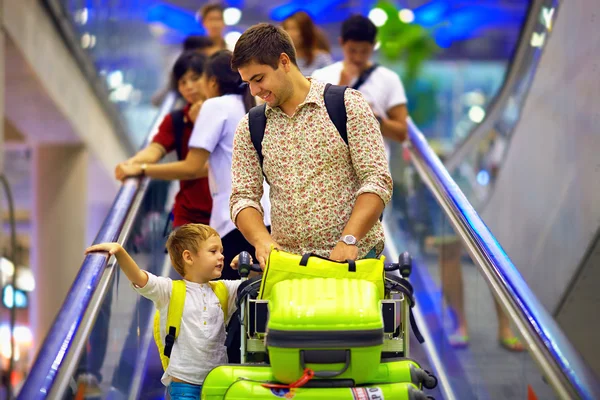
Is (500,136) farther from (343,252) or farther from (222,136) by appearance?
(343,252)

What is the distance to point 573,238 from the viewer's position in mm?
6988

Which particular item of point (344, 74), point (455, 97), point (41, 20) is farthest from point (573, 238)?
point (455, 97)

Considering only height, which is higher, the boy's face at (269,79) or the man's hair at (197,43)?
the man's hair at (197,43)

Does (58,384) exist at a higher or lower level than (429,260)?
higher

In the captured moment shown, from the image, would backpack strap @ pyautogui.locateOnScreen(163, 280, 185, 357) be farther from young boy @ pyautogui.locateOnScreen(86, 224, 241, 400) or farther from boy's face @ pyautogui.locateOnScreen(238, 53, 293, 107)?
boy's face @ pyautogui.locateOnScreen(238, 53, 293, 107)

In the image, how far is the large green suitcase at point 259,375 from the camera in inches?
133

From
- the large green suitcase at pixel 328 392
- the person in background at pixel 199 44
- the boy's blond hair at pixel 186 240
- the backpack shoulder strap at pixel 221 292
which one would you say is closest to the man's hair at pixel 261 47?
the boy's blond hair at pixel 186 240

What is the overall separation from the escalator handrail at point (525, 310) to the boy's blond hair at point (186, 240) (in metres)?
1.15

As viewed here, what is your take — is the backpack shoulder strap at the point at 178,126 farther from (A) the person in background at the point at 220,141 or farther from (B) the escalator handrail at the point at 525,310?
(B) the escalator handrail at the point at 525,310

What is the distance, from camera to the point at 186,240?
3957 mm

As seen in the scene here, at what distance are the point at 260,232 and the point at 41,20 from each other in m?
7.05

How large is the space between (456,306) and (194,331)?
113 inches

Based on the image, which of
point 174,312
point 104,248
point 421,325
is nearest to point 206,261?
point 174,312

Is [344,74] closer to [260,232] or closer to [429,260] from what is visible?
[429,260]
